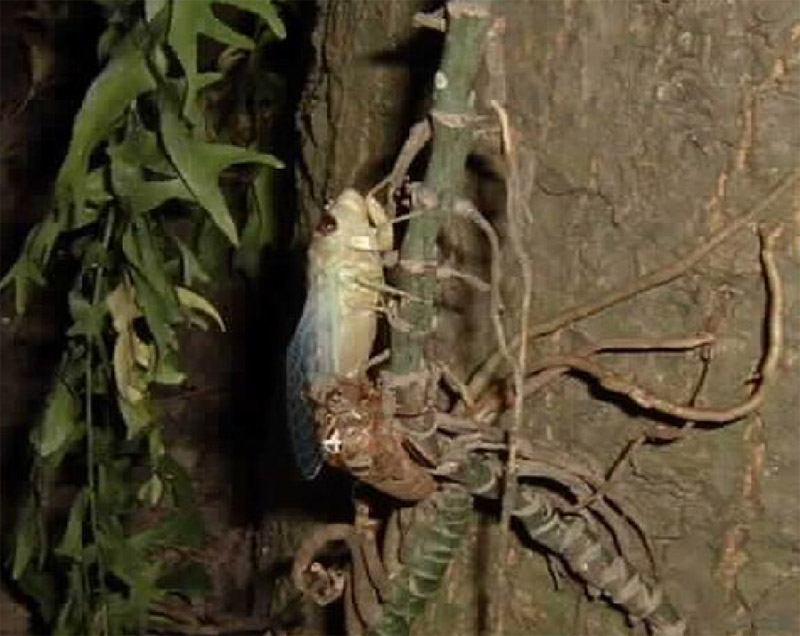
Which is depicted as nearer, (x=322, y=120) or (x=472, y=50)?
(x=472, y=50)

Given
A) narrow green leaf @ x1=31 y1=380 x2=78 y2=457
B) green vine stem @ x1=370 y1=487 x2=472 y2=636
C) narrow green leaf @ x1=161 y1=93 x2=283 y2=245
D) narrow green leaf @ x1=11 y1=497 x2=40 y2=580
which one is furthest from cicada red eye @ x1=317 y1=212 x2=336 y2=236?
narrow green leaf @ x1=11 y1=497 x2=40 y2=580

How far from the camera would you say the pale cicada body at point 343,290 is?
0.81m

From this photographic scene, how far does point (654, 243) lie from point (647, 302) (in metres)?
0.03

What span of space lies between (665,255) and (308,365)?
189 mm

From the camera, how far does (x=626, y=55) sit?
85 centimetres

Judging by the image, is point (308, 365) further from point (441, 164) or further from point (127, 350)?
point (127, 350)

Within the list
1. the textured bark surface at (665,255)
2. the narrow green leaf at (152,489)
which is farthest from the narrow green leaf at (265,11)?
the narrow green leaf at (152,489)

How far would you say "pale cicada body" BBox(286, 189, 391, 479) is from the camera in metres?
0.81

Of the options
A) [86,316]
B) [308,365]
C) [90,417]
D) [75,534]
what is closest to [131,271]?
[86,316]

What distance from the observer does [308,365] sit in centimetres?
83

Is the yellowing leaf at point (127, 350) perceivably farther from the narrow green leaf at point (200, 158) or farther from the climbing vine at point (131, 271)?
the narrow green leaf at point (200, 158)

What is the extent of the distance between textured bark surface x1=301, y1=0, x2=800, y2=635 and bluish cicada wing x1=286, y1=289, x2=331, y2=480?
11 cm

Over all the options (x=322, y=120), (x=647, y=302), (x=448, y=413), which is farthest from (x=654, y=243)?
(x=322, y=120)

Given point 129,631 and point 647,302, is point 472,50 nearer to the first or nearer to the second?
point 647,302
